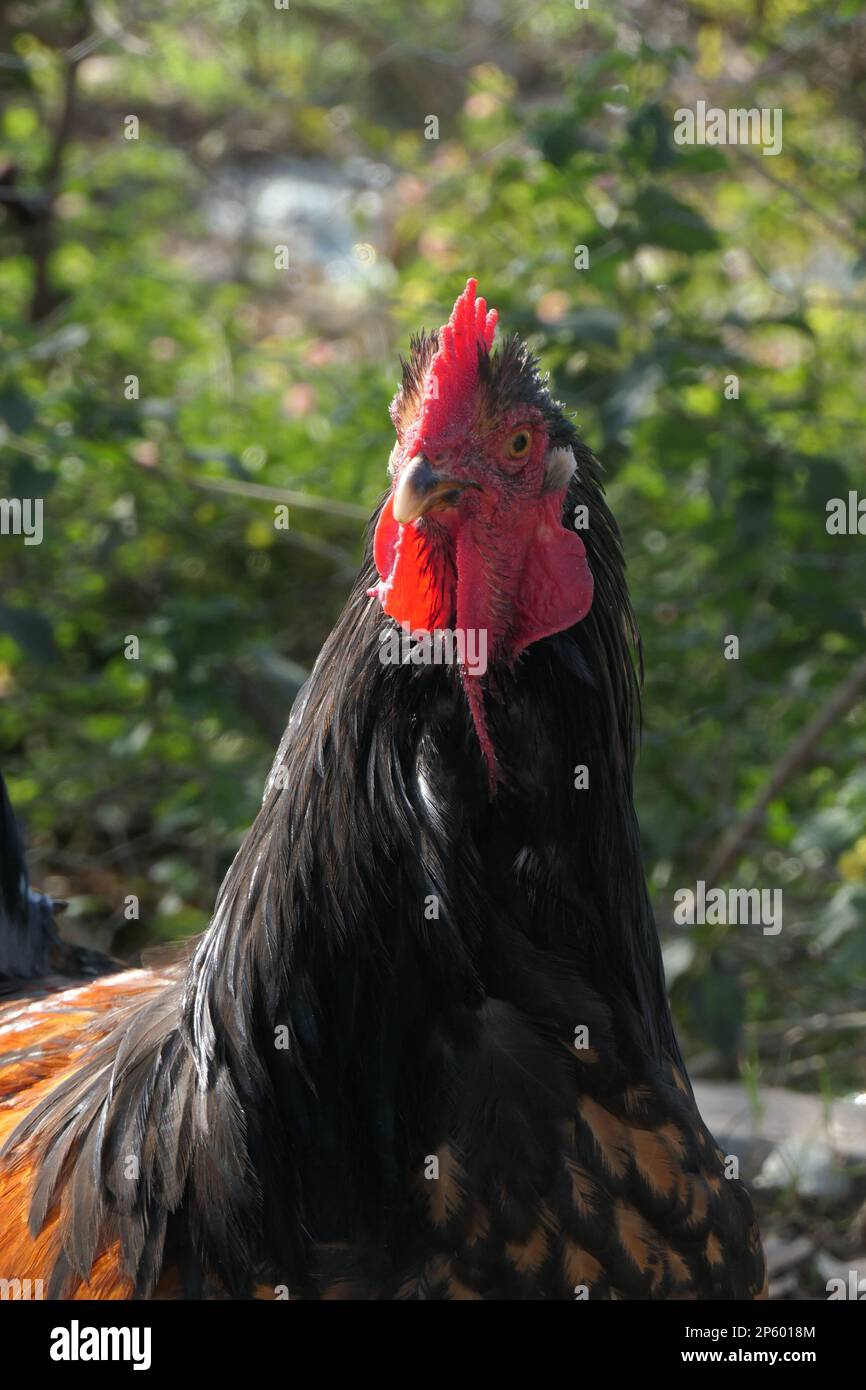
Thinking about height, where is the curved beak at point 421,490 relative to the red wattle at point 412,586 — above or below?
above

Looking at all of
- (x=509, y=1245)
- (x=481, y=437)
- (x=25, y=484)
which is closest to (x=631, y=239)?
(x=25, y=484)

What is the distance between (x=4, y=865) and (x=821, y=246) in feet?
21.1

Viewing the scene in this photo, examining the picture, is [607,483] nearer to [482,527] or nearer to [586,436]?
[586,436]

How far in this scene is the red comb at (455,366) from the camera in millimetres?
2129

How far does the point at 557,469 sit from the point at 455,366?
0.22 meters

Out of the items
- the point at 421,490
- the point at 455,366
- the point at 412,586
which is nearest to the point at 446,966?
the point at 412,586

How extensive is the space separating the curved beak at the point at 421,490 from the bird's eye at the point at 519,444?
0.08 meters

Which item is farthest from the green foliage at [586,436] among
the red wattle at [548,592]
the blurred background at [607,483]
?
the red wattle at [548,592]

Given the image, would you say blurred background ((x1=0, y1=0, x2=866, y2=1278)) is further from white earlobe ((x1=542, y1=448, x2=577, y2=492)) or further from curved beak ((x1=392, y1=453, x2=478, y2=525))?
curved beak ((x1=392, y1=453, x2=478, y2=525))

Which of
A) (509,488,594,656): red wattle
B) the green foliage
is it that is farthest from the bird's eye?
the green foliage

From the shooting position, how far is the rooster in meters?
2.13

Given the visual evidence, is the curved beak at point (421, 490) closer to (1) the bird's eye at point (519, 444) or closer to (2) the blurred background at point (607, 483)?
(1) the bird's eye at point (519, 444)

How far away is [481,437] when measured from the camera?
6.98ft

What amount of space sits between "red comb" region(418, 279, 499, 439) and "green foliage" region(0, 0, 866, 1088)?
74.2 inches
